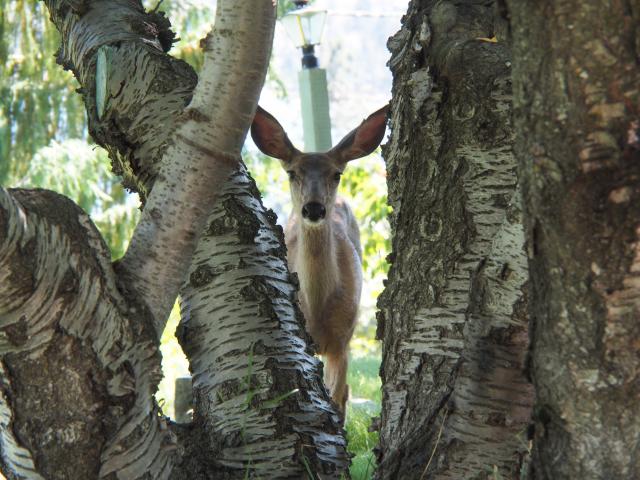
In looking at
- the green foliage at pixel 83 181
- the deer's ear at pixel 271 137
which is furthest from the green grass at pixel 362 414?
the green foliage at pixel 83 181

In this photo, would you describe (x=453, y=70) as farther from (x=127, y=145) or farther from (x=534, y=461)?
(x=534, y=461)

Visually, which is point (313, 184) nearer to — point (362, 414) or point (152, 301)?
point (362, 414)

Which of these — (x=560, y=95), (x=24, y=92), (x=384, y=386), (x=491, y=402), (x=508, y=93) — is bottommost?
(x=491, y=402)

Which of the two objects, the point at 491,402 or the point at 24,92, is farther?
the point at 24,92

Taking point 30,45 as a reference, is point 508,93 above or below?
below

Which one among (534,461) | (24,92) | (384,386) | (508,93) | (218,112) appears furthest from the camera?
(24,92)

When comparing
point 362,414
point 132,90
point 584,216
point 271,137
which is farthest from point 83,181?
point 584,216

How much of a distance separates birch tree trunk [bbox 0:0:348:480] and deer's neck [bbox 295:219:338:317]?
360cm

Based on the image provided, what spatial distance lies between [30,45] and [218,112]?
9.42 meters

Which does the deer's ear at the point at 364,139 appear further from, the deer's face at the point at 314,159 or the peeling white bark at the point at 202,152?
the peeling white bark at the point at 202,152

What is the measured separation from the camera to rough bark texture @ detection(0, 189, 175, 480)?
232cm

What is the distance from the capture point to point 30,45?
11.5 m

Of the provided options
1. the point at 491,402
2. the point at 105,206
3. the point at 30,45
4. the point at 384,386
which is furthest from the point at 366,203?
the point at 491,402

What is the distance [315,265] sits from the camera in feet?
24.3
